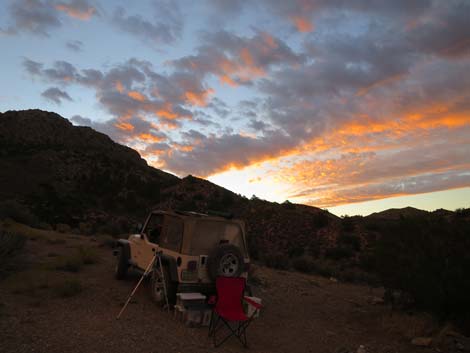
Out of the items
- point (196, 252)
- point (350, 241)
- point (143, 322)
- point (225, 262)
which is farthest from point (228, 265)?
point (350, 241)

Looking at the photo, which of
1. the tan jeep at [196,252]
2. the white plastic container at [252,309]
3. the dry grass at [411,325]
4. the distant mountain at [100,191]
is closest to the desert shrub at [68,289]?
the tan jeep at [196,252]

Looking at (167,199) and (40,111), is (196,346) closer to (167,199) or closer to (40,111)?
(167,199)

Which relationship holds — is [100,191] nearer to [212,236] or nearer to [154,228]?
[154,228]

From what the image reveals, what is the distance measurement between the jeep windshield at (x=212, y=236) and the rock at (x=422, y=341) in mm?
3510

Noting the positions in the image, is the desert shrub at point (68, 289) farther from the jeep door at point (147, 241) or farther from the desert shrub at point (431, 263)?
the desert shrub at point (431, 263)

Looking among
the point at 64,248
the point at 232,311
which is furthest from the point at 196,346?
the point at 64,248

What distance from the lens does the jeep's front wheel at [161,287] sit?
7617 mm

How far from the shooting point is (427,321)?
7.45 metres

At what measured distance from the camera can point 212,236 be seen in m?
7.88

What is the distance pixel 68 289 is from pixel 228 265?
3409 mm

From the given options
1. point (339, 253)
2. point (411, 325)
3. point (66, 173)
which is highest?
point (66, 173)

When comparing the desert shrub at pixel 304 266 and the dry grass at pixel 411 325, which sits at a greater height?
the desert shrub at pixel 304 266

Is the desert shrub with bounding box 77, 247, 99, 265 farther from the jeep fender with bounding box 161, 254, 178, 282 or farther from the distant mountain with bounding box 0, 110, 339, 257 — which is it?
the distant mountain with bounding box 0, 110, 339, 257

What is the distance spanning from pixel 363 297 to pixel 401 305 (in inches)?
113
